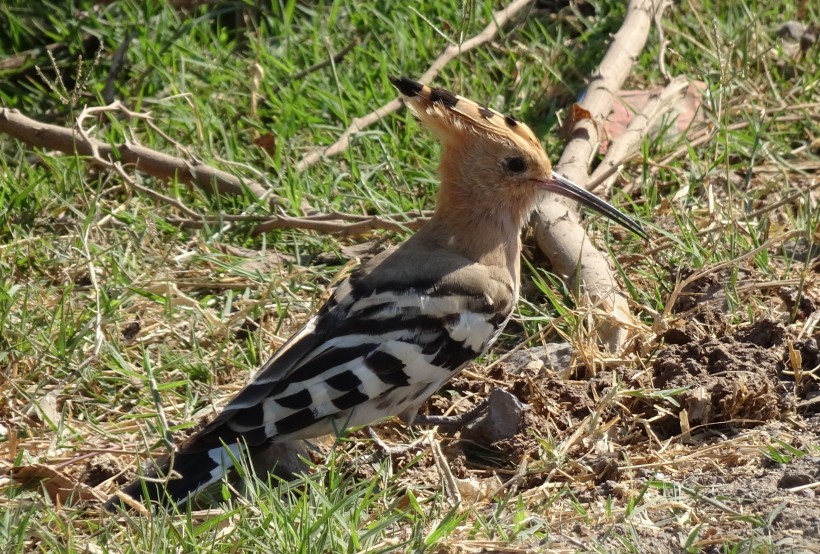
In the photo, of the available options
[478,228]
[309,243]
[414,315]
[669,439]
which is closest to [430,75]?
[309,243]

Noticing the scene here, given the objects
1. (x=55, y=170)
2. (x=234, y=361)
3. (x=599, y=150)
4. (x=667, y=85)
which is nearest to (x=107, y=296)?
(x=234, y=361)

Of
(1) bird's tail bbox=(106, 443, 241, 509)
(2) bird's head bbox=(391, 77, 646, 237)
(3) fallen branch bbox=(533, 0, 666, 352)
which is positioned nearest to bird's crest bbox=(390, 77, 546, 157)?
(2) bird's head bbox=(391, 77, 646, 237)

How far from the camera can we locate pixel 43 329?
289 centimetres

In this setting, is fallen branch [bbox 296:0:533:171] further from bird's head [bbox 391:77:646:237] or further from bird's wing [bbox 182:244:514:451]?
bird's wing [bbox 182:244:514:451]

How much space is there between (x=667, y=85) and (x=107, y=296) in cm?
189

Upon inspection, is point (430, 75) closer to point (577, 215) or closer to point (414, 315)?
point (577, 215)

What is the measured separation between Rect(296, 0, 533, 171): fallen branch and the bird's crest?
553 millimetres

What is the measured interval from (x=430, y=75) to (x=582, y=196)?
1.04 metres

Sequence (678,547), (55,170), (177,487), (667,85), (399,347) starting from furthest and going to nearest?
(667,85) < (55,170) < (399,347) < (177,487) < (678,547)

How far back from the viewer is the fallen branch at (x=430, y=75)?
11.8 feet

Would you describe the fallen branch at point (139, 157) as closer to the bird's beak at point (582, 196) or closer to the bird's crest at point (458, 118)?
the bird's crest at point (458, 118)

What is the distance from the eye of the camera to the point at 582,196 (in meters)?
2.92

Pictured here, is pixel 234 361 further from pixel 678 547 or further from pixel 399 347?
pixel 678 547

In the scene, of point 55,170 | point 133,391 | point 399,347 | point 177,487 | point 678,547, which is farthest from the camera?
point 55,170
